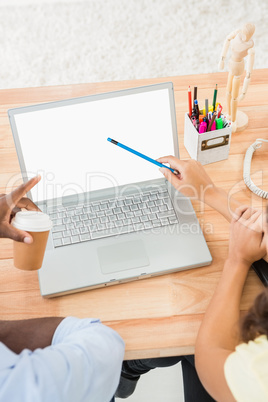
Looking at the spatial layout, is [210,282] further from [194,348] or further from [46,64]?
[46,64]

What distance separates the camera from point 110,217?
3.41 ft

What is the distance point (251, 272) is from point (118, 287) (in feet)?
0.95

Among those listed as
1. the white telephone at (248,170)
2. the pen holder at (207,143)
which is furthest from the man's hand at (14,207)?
the white telephone at (248,170)

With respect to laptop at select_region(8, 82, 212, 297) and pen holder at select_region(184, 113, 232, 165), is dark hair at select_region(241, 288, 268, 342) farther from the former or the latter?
pen holder at select_region(184, 113, 232, 165)

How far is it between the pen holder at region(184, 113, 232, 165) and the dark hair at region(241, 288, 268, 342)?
47 centimetres

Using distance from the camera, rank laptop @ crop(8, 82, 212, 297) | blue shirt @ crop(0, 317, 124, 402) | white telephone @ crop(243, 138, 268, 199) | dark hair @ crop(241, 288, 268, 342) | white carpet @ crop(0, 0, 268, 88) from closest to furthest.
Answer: blue shirt @ crop(0, 317, 124, 402) < dark hair @ crop(241, 288, 268, 342) < laptop @ crop(8, 82, 212, 297) < white telephone @ crop(243, 138, 268, 199) < white carpet @ crop(0, 0, 268, 88)

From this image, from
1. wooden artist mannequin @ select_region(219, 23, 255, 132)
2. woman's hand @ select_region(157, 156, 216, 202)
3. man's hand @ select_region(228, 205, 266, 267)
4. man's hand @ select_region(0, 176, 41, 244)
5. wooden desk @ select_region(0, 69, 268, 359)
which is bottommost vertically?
wooden desk @ select_region(0, 69, 268, 359)

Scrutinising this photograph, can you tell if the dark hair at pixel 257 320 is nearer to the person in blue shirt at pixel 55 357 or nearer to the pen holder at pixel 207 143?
the person in blue shirt at pixel 55 357

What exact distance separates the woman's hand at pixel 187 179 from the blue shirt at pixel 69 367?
0.39m

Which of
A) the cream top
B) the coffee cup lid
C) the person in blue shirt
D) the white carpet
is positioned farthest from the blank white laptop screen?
the white carpet

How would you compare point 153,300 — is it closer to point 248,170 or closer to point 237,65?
point 248,170

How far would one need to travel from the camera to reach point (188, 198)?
1.07 metres

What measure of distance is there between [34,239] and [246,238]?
1.46 ft

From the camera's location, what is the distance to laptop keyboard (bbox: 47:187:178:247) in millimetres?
1016
